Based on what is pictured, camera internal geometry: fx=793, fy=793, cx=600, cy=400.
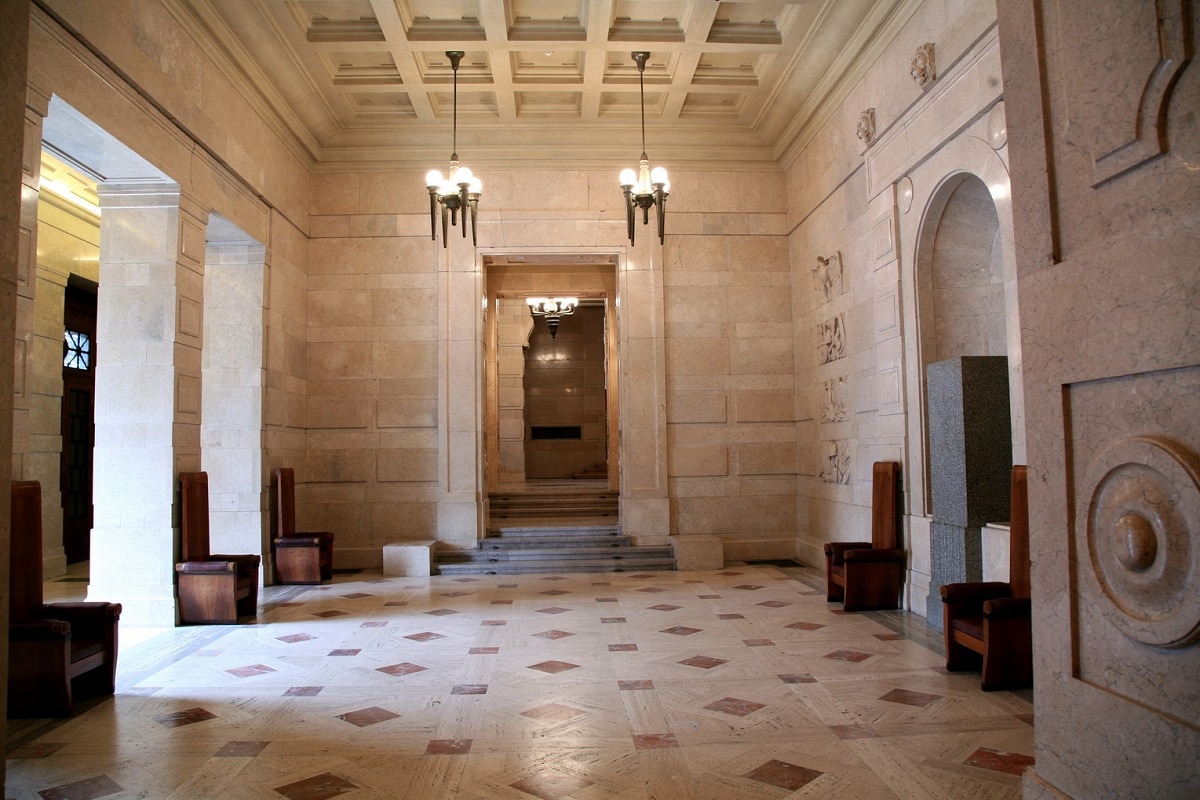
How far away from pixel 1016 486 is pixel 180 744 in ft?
15.3

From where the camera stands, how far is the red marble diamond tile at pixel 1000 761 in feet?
10.7

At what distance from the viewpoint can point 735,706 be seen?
4.11 metres

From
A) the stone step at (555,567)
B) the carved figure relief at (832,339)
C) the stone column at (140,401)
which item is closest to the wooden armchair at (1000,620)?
the carved figure relief at (832,339)

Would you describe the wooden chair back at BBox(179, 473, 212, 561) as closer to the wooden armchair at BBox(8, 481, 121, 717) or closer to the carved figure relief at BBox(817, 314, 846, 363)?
the wooden armchair at BBox(8, 481, 121, 717)

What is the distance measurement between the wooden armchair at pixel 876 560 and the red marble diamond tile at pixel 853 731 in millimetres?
2701

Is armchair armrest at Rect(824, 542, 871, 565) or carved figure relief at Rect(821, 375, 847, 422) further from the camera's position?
carved figure relief at Rect(821, 375, 847, 422)

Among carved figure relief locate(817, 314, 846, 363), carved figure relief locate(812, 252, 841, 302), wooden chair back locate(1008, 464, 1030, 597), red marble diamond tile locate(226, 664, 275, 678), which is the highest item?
carved figure relief locate(812, 252, 841, 302)

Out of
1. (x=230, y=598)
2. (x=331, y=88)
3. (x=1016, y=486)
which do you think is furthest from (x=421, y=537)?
(x=1016, y=486)

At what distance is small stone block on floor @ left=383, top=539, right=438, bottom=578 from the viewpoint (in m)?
8.49

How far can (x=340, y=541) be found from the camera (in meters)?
9.22

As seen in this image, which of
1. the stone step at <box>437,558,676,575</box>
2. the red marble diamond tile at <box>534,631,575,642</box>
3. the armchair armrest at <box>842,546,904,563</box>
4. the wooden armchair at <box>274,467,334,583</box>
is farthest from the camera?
the stone step at <box>437,558,676,575</box>

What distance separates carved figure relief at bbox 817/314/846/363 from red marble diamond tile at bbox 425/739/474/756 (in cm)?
561

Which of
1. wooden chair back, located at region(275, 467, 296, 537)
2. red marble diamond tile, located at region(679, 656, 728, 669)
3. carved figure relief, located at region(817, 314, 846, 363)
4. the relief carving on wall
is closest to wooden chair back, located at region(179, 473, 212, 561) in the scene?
wooden chair back, located at region(275, 467, 296, 537)

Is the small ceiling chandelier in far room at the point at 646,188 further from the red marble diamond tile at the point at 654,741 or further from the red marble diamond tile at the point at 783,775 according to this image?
the red marble diamond tile at the point at 783,775
